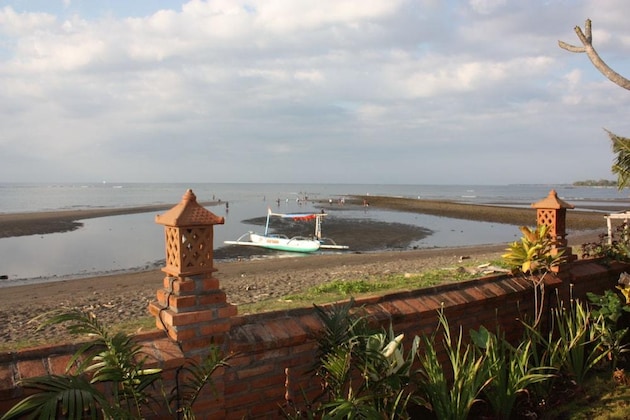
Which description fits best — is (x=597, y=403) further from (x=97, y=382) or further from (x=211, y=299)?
(x=97, y=382)

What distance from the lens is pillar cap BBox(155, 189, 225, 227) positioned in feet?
11.0

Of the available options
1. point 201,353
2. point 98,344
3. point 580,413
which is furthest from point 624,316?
point 98,344

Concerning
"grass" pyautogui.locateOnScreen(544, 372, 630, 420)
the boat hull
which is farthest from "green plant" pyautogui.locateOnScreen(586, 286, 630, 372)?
the boat hull

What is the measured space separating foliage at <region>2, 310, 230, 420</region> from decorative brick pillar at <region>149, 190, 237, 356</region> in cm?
27

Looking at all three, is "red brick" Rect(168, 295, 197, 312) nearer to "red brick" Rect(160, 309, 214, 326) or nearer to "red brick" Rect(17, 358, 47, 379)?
"red brick" Rect(160, 309, 214, 326)

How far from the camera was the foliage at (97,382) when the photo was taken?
2.43 metres

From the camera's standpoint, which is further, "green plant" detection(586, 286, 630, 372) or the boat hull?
the boat hull

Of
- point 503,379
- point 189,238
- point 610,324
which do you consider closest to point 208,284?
point 189,238

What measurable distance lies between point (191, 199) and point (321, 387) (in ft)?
5.96

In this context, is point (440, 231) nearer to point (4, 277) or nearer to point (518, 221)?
point (518, 221)

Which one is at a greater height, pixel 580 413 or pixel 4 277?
pixel 580 413

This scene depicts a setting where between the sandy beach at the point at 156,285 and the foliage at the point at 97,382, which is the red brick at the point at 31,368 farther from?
the sandy beach at the point at 156,285

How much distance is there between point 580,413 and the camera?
428 cm

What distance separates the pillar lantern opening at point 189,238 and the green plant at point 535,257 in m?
3.84
